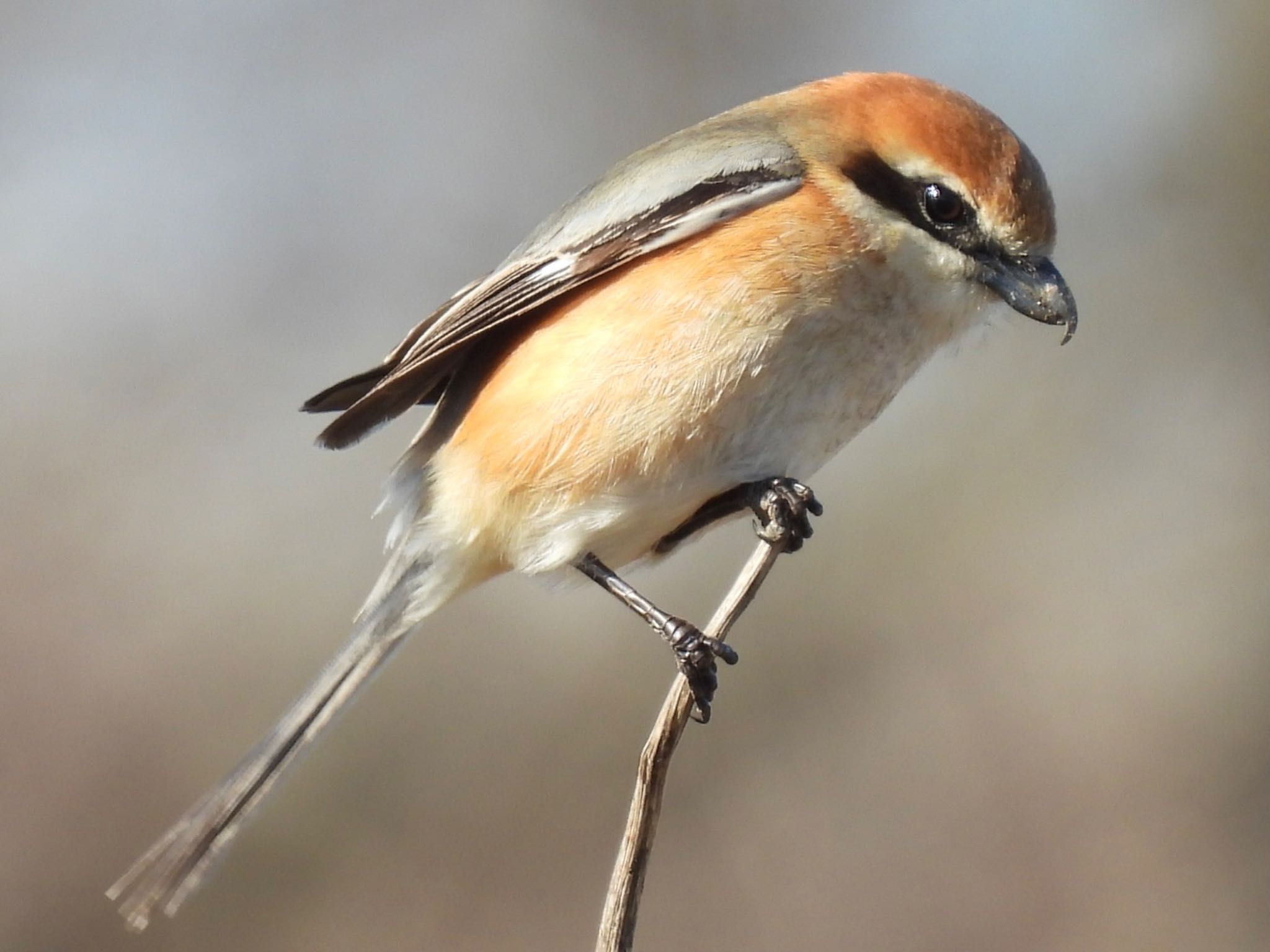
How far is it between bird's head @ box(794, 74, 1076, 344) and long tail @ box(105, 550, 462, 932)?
0.87 metres

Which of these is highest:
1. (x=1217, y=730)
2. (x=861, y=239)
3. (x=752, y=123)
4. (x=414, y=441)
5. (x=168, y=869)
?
(x=1217, y=730)

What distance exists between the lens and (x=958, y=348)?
187 centimetres

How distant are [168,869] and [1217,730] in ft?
12.8

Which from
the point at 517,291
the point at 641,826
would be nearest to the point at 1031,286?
the point at 517,291

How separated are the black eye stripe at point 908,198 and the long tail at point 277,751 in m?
0.86

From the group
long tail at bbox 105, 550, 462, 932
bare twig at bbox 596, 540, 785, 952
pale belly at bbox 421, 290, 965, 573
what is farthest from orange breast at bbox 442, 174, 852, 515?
bare twig at bbox 596, 540, 785, 952

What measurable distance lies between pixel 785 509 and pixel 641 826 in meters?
0.49

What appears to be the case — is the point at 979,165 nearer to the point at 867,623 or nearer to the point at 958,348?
Answer: the point at 958,348

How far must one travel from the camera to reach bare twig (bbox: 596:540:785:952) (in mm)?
1380

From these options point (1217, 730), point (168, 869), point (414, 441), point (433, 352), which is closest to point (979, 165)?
point (433, 352)

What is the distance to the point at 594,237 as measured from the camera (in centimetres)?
192

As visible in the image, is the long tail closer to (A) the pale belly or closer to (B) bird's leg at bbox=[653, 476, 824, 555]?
(A) the pale belly

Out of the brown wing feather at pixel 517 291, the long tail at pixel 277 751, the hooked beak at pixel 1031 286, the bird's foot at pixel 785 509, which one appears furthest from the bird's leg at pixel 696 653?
the hooked beak at pixel 1031 286

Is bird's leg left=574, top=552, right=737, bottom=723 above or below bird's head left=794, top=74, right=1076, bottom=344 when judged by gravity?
below
